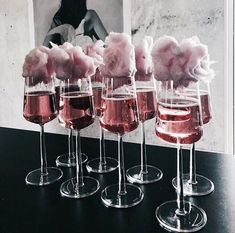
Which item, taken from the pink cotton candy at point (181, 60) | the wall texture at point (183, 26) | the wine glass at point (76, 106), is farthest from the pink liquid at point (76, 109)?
the wall texture at point (183, 26)

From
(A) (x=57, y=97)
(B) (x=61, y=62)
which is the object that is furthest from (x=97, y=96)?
(B) (x=61, y=62)

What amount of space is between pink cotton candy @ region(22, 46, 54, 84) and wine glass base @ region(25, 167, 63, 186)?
0.88 ft

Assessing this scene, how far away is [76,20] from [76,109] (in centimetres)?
191

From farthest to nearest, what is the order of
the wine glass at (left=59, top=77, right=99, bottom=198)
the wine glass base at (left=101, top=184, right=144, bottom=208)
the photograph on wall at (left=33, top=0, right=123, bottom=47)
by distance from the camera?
1. the photograph on wall at (left=33, top=0, right=123, bottom=47)
2. the wine glass at (left=59, top=77, right=99, bottom=198)
3. the wine glass base at (left=101, top=184, right=144, bottom=208)

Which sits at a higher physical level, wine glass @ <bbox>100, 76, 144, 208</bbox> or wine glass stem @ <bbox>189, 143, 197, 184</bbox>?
wine glass @ <bbox>100, 76, 144, 208</bbox>

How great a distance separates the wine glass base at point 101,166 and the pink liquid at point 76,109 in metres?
0.18

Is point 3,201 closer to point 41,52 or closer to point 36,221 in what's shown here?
point 36,221

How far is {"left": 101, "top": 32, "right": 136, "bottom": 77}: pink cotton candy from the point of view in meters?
0.73

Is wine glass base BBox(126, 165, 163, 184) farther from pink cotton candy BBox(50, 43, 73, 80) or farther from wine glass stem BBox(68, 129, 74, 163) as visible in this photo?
pink cotton candy BBox(50, 43, 73, 80)

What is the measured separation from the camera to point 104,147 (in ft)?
3.83

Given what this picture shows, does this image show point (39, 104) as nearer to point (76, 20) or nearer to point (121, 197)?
point (121, 197)

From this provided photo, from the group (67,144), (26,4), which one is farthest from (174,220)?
(26,4)

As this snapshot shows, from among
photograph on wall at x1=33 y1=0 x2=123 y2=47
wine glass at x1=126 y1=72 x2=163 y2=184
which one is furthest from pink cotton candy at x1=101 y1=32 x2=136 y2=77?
photograph on wall at x1=33 y1=0 x2=123 y2=47

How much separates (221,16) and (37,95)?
1502mm
